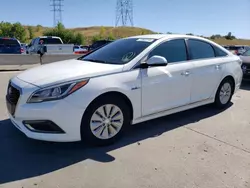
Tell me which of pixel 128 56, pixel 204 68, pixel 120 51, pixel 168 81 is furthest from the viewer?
pixel 204 68

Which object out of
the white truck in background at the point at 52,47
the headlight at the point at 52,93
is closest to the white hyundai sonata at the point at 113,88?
the headlight at the point at 52,93

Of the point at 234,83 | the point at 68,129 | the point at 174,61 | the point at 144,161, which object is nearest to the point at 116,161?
the point at 144,161

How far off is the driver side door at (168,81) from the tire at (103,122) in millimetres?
408

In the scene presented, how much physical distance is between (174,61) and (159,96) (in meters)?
0.76

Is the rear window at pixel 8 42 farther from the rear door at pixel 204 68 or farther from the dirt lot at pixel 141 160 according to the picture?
the rear door at pixel 204 68

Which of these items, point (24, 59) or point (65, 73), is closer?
point (65, 73)

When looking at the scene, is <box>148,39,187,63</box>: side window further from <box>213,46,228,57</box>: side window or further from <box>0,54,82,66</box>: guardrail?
<box>0,54,82,66</box>: guardrail

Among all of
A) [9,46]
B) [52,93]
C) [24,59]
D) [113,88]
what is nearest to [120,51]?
[113,88]

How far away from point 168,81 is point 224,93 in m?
1.95

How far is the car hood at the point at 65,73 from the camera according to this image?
3545 millimetres

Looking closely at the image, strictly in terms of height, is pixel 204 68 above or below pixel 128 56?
below

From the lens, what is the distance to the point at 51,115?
11.1 feet

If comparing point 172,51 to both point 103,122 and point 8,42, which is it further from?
point 8,42

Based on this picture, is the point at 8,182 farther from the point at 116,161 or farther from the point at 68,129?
the point at 116,161
